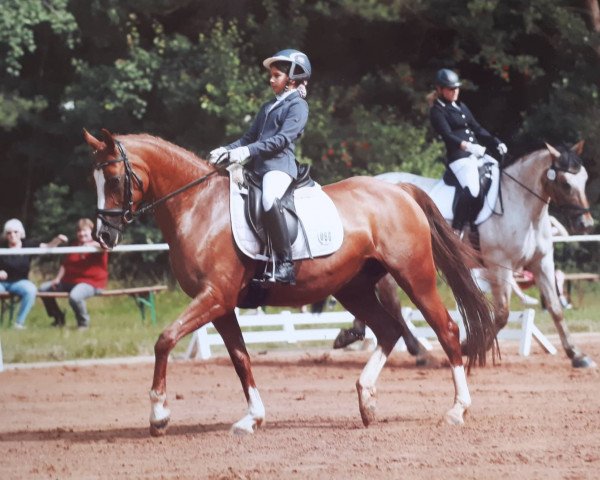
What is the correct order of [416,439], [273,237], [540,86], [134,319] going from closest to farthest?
[416,439], [273,237], [134,319], [540,86]

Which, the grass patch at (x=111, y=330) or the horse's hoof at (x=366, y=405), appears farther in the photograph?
the grass patch at (x=111, y=330)

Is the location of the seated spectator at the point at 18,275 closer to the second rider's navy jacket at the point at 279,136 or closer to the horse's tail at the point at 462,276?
the horse's tail at the point at 462,276

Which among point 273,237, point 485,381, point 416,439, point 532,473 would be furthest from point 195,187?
point 485,381

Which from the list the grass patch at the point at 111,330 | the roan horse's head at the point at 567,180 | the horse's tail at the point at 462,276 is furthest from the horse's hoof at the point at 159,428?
the roan horse's head at the point at 567,180

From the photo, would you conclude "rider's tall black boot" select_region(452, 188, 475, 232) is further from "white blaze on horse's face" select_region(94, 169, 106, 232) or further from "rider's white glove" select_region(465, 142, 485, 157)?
"white blaze on horse's face" select_region(94, 169, 106, 232)

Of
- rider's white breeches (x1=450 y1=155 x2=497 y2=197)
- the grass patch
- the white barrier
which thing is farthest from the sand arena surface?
rider's white breeches (x1=450 y1=155 x2=497 y2=197)

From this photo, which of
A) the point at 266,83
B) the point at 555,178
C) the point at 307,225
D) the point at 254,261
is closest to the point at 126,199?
the point at 254,261

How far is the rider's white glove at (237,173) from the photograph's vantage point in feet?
29.7

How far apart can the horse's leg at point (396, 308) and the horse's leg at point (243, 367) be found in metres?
1.25

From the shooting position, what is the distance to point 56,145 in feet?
81.1

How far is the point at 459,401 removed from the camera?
9.19 meters

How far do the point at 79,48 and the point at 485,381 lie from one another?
46.3ft

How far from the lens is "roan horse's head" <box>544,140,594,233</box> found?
1327 cm

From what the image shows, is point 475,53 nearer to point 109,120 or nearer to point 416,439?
point 109,120
